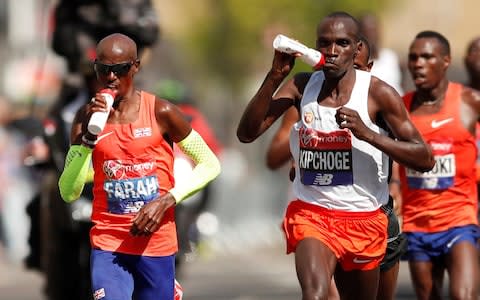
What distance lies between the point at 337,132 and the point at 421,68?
2203mm

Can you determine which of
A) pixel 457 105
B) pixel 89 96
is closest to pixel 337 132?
pixel 457 105

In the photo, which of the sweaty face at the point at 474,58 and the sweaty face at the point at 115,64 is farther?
Answer: the sweaty face at the point at 474,58

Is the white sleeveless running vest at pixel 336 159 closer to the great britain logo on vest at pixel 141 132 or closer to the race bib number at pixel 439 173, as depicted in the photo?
the great britain logo on vest at pixel 141 132

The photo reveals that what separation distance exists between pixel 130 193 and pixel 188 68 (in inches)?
1157

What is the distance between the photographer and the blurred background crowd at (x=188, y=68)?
1357 cm

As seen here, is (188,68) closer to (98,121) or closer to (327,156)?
(327,156)

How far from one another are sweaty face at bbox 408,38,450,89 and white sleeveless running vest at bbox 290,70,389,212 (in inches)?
72.7

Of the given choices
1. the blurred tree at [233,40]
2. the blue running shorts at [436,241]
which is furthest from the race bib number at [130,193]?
the blurred tree at [233,40]

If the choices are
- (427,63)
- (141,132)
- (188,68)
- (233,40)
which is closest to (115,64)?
(141,132)

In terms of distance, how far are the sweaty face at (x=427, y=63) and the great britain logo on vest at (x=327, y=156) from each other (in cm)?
210

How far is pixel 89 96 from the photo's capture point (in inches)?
507

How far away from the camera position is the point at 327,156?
30.6ft

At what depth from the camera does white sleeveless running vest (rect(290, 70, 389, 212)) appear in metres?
9.32

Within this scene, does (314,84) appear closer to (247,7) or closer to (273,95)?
(273,95)
